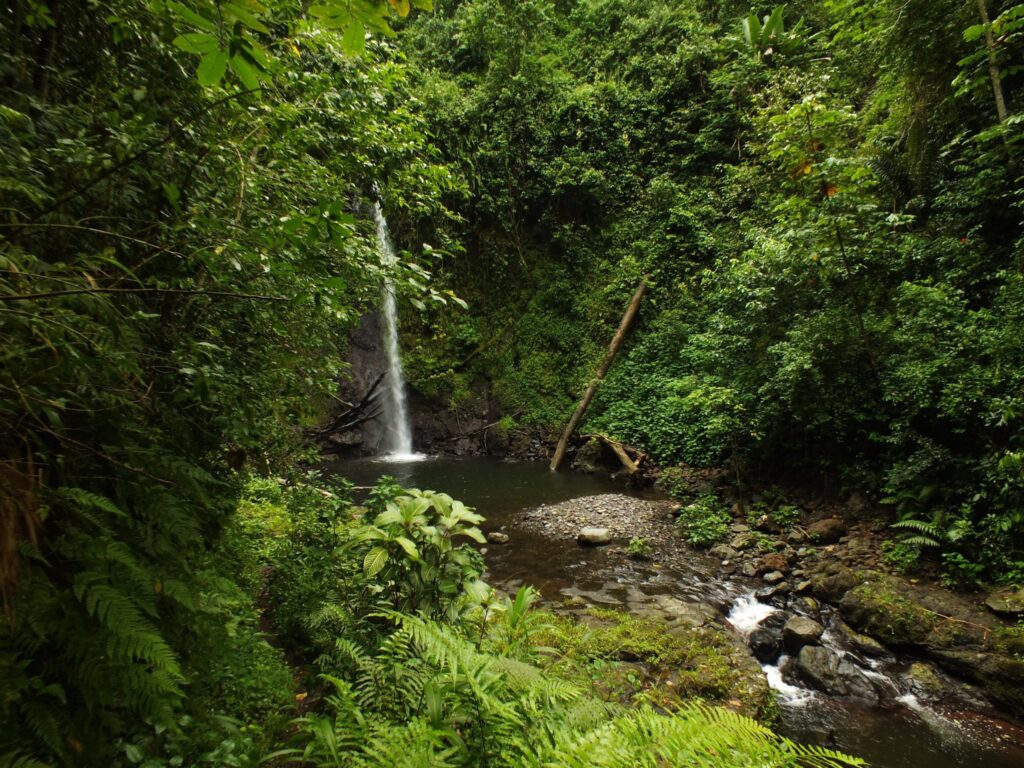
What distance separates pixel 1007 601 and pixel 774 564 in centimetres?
227

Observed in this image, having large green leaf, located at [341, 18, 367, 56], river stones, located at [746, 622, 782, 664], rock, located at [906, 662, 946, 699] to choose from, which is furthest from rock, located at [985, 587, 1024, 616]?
large green leaf, located at [341, 18, 367, 56]

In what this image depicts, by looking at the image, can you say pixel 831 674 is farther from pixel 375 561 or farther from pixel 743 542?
pixel 375 561

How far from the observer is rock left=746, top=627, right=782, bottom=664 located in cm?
472

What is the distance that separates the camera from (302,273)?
2.55m

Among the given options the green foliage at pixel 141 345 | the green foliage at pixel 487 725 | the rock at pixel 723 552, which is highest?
the green foliage at pixel 141 345

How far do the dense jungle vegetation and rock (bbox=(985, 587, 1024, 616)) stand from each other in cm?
31

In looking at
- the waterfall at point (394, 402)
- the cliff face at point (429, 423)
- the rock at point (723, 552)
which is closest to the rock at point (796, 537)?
the rock at point (723, 552)

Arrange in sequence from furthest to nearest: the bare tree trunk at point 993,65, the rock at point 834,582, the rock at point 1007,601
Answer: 1. the rock at point 834,582
2. the bare tree trunk at point 993,65
3. the rock at point 1007,601

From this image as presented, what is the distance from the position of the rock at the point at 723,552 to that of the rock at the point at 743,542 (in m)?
0.09

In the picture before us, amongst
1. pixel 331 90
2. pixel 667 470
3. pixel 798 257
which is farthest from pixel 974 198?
pixel 331 90

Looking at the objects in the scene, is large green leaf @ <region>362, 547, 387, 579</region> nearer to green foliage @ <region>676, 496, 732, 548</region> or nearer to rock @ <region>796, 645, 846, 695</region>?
rock @ <region>796, 645, 846, 695</region>

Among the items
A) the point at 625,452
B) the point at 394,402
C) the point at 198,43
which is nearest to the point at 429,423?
the point at 394,402

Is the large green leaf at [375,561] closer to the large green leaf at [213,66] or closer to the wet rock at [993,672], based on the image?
the large green leaf at [213,66]

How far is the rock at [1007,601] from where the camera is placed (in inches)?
175
